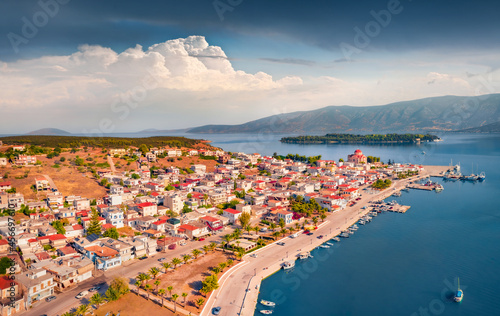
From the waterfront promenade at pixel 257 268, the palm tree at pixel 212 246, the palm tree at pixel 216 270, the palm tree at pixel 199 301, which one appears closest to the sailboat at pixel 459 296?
the waterfront promenade at pixel 257 268

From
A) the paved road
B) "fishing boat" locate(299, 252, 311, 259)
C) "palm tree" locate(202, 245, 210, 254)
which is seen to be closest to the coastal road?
"palm tree" locate(202, 245, 210, 254)

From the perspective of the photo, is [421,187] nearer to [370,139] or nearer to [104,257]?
[104,257]

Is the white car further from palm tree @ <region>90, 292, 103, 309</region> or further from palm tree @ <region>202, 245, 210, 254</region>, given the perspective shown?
palm tree @ <region>202, 245, 210, 254</region>

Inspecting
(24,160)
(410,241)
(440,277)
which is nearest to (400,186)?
(410,241)

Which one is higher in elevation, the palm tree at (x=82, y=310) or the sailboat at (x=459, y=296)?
the palm tree at (x=82, y=310)

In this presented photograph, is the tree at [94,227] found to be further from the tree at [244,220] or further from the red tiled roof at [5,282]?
the tree at [244,220]

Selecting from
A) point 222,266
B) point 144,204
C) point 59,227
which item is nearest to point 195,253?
point 222,266

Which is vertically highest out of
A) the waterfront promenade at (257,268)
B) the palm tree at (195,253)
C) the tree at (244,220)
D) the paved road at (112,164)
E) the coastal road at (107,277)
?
the paved road at (112,164)
